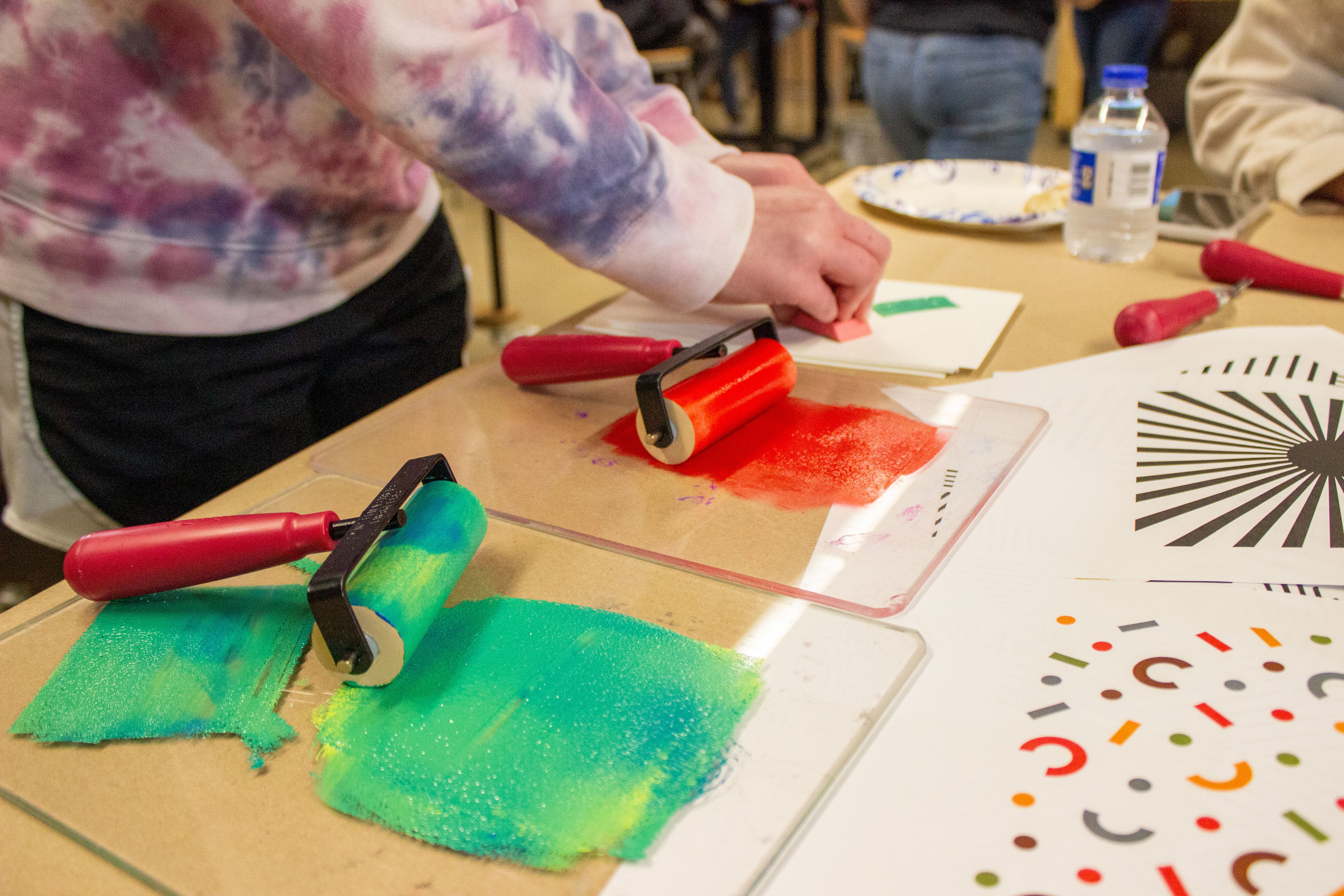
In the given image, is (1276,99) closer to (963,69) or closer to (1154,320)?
(963,69)

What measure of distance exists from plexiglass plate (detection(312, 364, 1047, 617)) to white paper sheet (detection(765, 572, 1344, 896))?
0.18 feet

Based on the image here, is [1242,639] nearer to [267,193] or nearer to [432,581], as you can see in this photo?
[432,581]

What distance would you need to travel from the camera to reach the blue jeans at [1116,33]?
101 inches

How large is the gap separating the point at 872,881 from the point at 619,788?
0.10m

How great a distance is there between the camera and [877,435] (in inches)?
23.7

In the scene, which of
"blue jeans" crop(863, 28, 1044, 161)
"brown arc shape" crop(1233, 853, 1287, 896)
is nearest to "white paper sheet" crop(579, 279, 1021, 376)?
"brown arc shape" crop(1233, 853, 1287, 896)

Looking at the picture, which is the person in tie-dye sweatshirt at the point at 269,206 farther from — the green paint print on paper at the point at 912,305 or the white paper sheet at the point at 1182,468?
the white paper sheet at the point at 1182,468

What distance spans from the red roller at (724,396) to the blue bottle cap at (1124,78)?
0.45 metres

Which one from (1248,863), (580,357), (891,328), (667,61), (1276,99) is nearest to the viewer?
(1248,863)

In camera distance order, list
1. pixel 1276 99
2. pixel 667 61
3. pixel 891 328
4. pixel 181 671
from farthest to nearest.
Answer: pixel 667 61 < pixel 1276 99 < pixel 891 328 < pixel 181 671

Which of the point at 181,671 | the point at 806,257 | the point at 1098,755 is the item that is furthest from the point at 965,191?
the point at 181,671

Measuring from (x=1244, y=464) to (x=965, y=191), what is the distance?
26.3 inches

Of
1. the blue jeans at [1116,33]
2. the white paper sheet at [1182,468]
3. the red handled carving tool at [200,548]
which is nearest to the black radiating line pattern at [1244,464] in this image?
the white paper sheet at [1182,468]

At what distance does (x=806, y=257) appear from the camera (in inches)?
27.4
